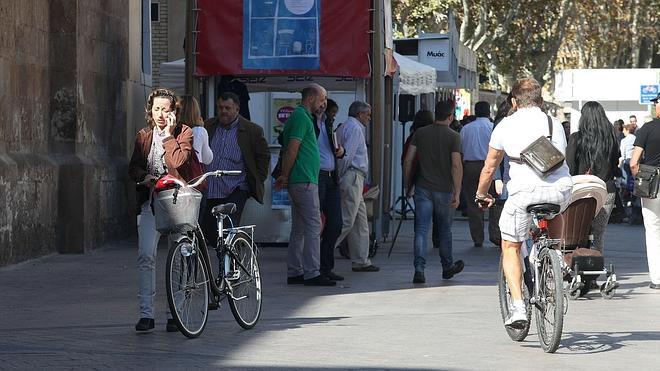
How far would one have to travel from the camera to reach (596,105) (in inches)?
573

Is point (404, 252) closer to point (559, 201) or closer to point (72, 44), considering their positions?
point (72, 44)

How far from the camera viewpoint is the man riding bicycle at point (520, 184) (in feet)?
32.9

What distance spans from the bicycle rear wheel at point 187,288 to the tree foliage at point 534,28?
32.5 meters

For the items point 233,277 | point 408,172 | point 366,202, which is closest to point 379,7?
point 366,202

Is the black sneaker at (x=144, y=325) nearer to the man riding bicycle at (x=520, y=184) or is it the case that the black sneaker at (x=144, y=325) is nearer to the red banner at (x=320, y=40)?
the man riding bicycle at (x=520, y=184)

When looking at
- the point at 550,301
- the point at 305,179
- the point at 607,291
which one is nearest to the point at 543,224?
the point at 550,301

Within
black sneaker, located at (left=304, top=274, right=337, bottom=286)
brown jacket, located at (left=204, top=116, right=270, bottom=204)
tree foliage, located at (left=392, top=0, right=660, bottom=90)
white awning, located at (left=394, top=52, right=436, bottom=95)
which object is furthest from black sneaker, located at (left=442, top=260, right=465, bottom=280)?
tree foliage, located at (left=392, top=0, right=660, bottom=90)

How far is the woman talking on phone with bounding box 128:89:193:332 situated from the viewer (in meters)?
10.6

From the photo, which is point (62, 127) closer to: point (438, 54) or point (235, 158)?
point (235, 158)

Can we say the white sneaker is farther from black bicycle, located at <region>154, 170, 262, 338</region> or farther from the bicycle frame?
Result: black bicycle, located at <region>154, 170, 262, 338</region>

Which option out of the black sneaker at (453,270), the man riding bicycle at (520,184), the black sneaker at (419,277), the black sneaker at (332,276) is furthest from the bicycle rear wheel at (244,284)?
the black sneaker at (453,270)

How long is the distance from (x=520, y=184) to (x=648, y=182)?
4690mm

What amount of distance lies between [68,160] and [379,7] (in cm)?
391

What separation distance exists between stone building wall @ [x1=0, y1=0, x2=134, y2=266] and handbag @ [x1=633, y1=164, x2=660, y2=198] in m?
6.14
